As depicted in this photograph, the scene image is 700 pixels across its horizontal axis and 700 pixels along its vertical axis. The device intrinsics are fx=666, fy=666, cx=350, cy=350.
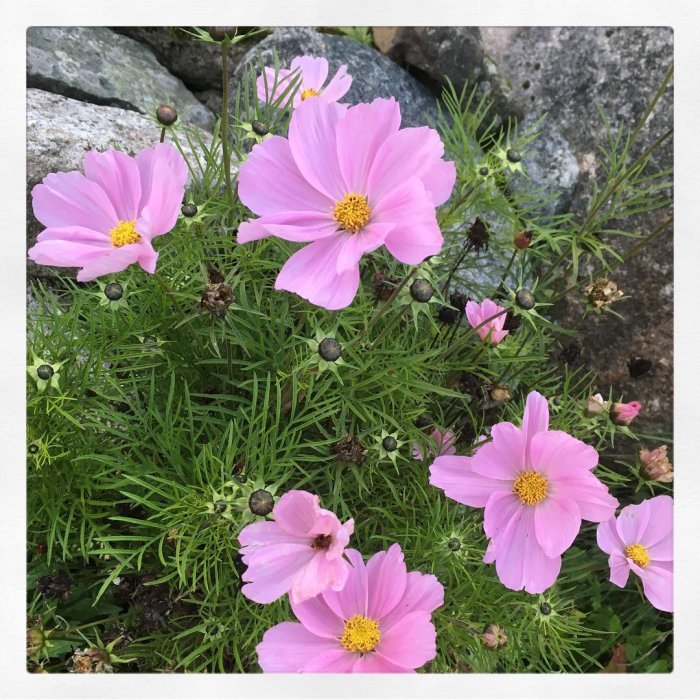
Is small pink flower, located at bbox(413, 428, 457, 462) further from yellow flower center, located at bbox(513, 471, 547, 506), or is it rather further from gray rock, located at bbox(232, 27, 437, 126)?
gray rock, located at bbox(232, 27, 437, 126)

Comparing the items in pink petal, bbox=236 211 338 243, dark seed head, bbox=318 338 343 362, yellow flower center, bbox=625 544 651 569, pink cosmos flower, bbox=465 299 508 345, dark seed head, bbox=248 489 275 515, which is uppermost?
pink petal, bbox=236 211 338 243

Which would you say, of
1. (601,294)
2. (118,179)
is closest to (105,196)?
(118,179)

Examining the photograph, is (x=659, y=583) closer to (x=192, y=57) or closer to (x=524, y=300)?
(x=524, y=300)

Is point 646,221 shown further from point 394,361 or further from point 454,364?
point 394,361

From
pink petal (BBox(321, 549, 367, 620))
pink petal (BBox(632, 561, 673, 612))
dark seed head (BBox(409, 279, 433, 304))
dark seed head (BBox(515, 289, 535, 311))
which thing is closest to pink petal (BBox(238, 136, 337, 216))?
dark seed head (BBox(409, 279, 433, 304))

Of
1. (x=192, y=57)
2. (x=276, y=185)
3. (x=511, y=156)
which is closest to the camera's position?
(x=276, y=185)
